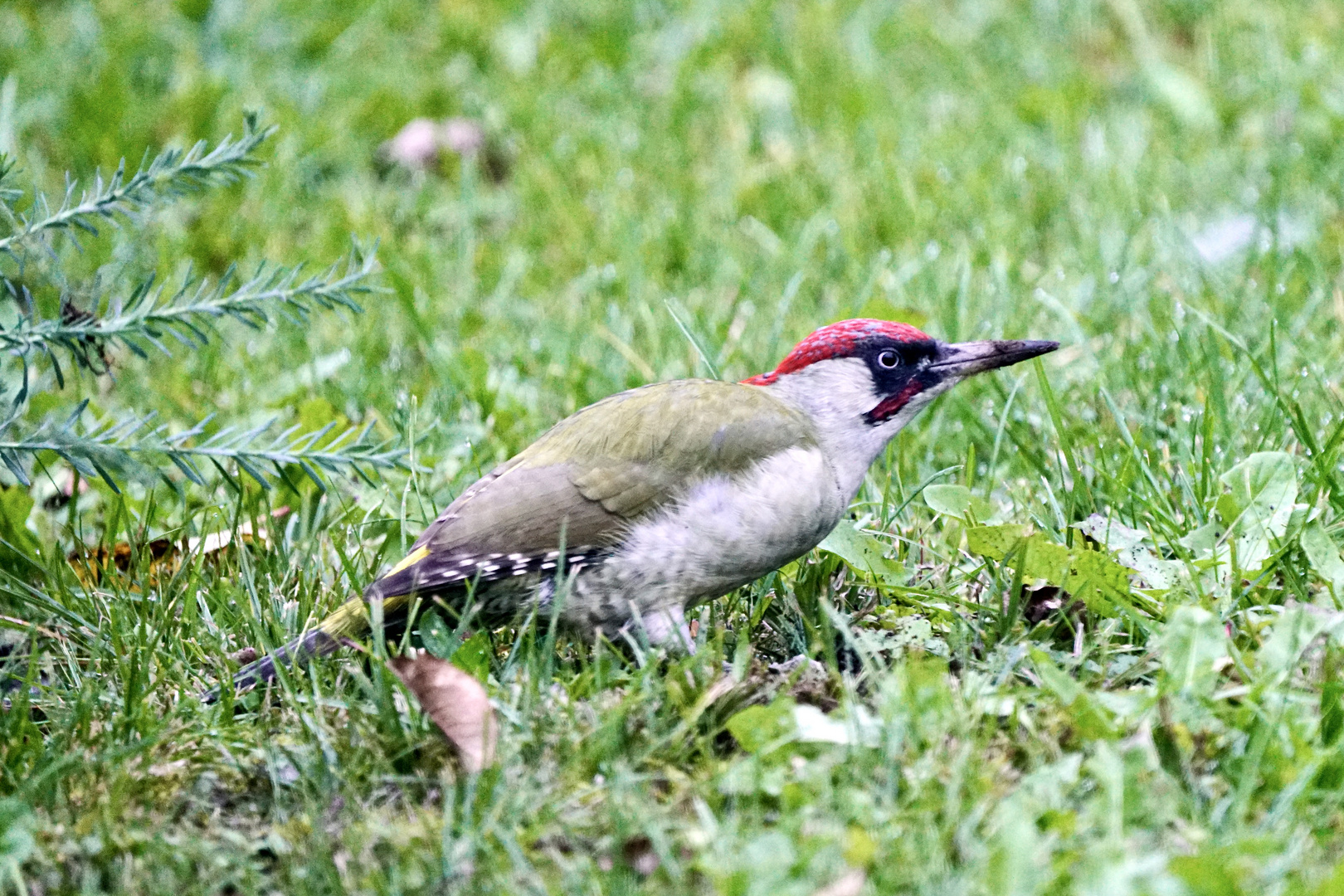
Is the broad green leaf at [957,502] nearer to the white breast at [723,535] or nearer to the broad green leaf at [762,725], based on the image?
the white breast at [723,535]

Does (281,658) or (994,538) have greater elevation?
(994,538)

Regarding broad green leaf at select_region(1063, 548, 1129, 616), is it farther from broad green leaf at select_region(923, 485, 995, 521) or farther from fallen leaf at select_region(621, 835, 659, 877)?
fallen leaf at select_region(621, 835, 659, 877)

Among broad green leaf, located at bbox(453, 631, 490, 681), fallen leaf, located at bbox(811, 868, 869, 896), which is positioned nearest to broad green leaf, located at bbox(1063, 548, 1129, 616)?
fallen leaf, located at bbox(811, 868, 869, 896)

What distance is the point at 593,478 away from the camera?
2994mm

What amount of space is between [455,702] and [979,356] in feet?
4.80

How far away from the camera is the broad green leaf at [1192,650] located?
8.14 feet

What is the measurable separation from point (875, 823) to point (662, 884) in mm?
318

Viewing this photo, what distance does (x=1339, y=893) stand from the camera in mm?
1924

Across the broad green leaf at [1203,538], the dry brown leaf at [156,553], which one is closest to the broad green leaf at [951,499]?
the broad green leaf at [1203,538]

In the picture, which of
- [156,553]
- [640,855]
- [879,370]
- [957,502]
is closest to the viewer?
[640,855]

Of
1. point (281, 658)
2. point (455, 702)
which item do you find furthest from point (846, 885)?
point (281, 658)

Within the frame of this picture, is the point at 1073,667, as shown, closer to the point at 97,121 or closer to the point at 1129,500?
the point at 1129,500

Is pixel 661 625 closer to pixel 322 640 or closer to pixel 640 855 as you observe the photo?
pixel 322 640

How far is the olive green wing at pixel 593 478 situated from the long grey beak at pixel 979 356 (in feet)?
1.22
